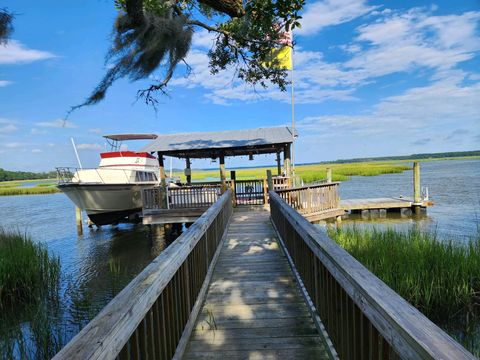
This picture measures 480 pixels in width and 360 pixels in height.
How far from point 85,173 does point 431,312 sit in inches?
688

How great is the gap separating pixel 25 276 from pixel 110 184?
9525 mm

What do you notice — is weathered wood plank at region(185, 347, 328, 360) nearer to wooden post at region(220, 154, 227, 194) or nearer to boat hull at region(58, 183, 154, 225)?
wooden post at region(220, 154, 227, 194)

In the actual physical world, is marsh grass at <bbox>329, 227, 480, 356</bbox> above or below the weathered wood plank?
below

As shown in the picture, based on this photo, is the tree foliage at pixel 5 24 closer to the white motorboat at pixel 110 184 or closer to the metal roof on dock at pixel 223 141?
the metal roof on dock at pixel 223 141

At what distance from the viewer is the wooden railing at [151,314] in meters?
1.26

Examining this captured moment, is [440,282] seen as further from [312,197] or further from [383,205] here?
[383,205]

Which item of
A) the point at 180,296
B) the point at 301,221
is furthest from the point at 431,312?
the point at 180,296

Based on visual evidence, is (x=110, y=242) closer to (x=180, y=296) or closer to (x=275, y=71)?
(x=275, y=71)

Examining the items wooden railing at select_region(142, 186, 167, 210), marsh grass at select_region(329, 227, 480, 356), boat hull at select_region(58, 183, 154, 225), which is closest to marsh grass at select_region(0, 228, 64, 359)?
wooden railing at select_region(142, 186, 167, 210)

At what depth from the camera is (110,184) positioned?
16.8m

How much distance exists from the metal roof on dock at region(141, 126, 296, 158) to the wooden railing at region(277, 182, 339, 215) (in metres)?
2.22

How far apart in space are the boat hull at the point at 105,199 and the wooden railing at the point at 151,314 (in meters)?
14.1

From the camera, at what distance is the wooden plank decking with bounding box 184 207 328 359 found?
2.71m

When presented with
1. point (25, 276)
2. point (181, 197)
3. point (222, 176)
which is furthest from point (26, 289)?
point (222, 176)
